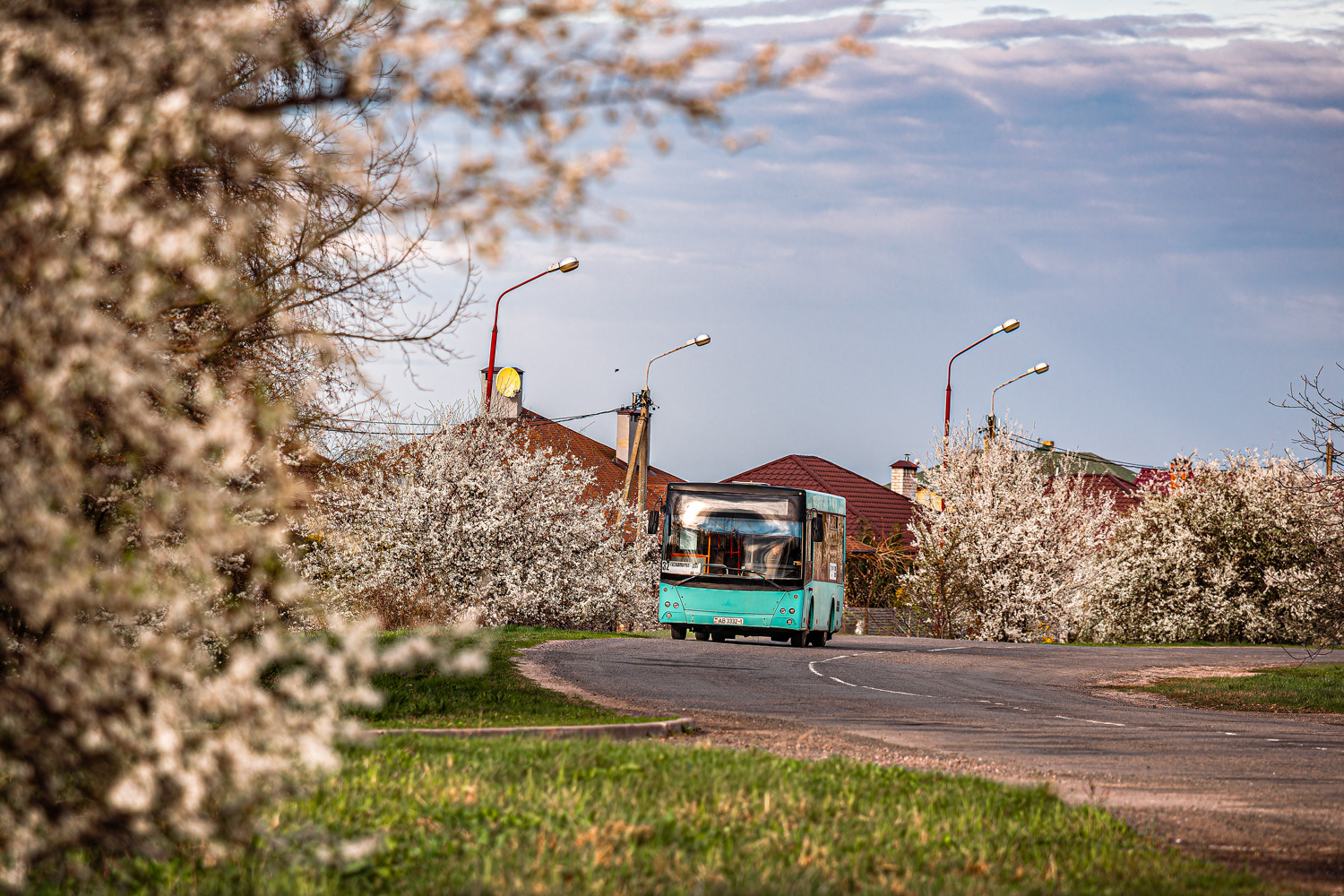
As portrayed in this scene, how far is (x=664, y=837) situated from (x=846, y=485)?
60.8 meters

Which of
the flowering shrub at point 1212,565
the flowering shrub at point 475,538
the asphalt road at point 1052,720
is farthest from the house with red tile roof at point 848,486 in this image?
the asphalt road at point 1052,720

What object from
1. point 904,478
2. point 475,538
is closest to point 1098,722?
point 475,538

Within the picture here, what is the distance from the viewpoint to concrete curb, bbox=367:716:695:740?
900 centimetres

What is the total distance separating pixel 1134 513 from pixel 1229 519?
305 centimetres

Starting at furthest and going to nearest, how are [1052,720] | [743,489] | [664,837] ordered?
[743,489], [1052,720], [664,837]

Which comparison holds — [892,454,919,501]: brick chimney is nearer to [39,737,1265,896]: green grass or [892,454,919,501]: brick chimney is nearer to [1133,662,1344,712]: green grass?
[1133,662,1344,712]: green grass

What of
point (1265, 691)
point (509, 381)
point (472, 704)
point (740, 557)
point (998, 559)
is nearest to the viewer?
point (472, 704)

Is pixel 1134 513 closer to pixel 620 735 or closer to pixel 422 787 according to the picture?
pixel 620 735

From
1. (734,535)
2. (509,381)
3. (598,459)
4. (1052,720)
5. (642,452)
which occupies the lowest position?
(1052,720)

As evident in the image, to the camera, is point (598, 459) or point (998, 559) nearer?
point (998, 559)

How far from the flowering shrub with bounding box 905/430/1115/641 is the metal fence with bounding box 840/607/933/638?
19.6 inches

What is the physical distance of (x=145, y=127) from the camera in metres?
3.98

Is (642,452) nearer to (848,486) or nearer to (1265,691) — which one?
(1265,691)

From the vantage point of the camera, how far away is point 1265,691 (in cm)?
1816
